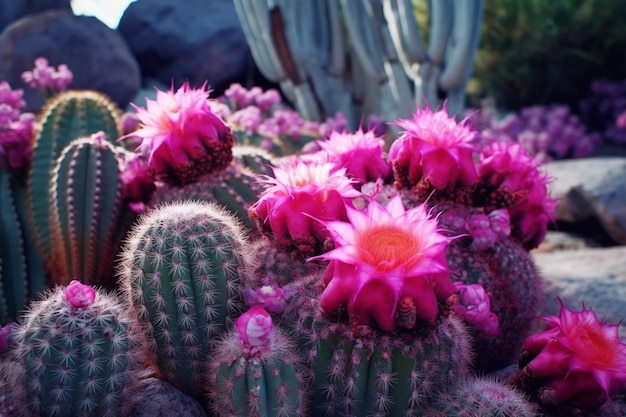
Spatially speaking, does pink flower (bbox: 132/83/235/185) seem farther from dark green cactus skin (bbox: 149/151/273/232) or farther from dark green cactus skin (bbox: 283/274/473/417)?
dark green cactus skin (bbox: 283/274/473/417)

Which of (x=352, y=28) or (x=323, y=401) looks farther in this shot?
(x=352, y=28)

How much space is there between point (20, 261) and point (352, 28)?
3.57 m

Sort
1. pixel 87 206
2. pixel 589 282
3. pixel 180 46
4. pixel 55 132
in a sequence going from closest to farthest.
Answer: pixel 87 206 < pixel 55 132 < pixel 589 282 < pixel 180 46

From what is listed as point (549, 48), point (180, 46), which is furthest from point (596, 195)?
point (180, 46)

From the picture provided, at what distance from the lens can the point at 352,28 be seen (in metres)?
5.13

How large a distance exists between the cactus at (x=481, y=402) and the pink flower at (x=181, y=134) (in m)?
1.03

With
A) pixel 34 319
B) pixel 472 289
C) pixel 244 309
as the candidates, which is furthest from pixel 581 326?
pixel 34 319

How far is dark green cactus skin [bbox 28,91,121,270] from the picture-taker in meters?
2.37

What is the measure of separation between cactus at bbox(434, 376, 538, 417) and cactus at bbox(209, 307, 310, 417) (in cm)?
33

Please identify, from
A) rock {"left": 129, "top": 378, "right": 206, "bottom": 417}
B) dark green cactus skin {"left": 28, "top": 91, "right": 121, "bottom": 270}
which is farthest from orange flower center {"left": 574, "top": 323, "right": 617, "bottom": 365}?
dark green cactus skin {"left": 28, "top": 91, "right": 121, "bottom": 270}

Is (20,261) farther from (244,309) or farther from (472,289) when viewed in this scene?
(472,289)

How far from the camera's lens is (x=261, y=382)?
128cm

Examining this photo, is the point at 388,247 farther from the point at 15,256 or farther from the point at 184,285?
the point at 15,256

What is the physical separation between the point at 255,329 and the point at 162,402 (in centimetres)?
39
